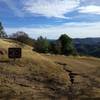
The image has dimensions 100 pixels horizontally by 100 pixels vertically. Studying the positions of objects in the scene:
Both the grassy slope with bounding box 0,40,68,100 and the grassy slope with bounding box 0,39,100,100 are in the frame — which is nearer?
the grassy slope with bounding box 0,40,68,100

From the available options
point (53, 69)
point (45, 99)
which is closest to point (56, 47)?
point (53, 69)

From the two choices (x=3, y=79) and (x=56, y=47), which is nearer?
(x=3, y=79)

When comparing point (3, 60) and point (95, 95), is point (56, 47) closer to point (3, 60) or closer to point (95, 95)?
point (3, 60)

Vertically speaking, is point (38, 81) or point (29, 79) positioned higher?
point (29, 79)

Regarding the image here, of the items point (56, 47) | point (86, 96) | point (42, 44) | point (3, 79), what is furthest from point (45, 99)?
point (56, 47)

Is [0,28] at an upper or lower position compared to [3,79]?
upper

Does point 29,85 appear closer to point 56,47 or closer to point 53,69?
point 53,69

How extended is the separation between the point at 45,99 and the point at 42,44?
42.0 meters

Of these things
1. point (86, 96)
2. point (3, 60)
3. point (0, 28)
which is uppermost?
point (0, 28)

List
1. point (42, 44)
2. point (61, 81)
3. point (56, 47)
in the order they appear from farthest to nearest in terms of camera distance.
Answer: point (56, 47) < point (42, 44) < point (61, 81)

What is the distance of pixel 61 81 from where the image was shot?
76.6 ft

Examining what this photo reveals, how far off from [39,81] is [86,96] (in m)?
4.32

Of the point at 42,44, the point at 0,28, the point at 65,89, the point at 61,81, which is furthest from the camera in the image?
the point at 0,28

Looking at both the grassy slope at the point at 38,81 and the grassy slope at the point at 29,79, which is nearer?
the grassy slope at the point at 29,79
